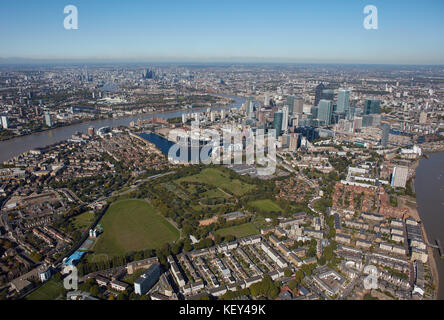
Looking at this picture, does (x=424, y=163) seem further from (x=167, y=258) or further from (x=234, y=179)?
(x=167, y=258)

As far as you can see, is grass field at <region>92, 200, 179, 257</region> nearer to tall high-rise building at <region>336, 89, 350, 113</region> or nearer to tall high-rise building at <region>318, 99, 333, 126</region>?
tall high-rise building at <region>318, 99, 333, 126</region>

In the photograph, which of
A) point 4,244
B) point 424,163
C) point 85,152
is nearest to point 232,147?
point 85,152

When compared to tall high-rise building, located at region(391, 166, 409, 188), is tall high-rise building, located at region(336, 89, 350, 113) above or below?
above

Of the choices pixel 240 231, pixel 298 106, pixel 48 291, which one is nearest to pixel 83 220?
pixel 48 291

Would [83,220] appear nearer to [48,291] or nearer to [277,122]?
[48,291]

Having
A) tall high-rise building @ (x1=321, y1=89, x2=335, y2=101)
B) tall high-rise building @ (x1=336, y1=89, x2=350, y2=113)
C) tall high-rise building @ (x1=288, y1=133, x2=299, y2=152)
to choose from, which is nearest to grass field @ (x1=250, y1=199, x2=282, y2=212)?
tall high-rise building @ (x1=288, y1=133, x2=299, y2=152)
